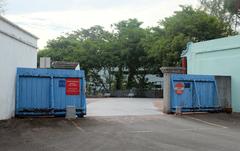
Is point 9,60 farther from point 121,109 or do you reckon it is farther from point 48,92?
point 121,109

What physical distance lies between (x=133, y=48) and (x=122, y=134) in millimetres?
43735

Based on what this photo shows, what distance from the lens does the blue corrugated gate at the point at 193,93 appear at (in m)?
22.6

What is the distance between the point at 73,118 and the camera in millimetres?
18828

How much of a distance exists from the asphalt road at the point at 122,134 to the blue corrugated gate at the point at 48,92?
0.76m

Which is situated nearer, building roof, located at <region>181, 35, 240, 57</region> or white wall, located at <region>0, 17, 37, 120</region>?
white wall, located at <region>0, 17, 37, 120</region>

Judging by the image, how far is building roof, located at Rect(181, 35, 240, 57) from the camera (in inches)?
959

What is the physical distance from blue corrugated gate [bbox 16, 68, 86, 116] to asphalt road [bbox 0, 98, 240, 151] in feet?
2.51

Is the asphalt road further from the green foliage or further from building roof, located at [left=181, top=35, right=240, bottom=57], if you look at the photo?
the green foliage

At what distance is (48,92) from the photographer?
1912 cm

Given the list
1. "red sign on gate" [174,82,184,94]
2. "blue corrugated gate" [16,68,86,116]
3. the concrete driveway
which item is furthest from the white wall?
"red sign on gate" [174,82,184,94]

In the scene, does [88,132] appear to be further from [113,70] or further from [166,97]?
[113,70]

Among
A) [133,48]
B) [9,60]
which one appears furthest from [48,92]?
[133,48]

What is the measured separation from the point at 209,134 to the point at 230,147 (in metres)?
3.20

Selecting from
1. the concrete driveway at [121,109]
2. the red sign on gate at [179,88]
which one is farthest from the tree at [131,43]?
the red sign on gate at [179,88]
